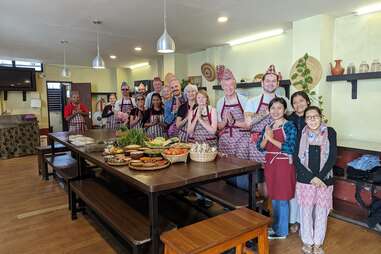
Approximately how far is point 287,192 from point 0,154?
6.76 m

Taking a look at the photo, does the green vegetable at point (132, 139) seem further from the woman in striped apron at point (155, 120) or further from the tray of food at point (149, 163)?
the woman in striped apron at point (155, 120)

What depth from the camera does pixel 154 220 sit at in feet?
5.82

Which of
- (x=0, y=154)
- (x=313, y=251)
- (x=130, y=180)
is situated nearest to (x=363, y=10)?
(x=313, y=251)

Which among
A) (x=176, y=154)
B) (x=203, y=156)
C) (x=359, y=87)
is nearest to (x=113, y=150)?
(x=176, y=154)

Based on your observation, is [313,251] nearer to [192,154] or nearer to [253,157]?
[253,157]

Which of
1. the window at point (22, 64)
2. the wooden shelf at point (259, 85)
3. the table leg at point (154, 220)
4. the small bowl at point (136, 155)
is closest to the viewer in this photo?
the table leg at point (154, 220)

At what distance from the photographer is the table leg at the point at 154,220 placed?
173 centimetres

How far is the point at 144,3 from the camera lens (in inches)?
128

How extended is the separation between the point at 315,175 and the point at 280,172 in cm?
29

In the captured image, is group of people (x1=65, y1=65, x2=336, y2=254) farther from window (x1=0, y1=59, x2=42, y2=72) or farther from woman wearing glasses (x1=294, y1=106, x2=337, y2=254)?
window (x1=0, y1=59, x2=42, y2=72)

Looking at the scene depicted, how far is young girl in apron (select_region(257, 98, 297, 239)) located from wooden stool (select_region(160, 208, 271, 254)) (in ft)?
2.11

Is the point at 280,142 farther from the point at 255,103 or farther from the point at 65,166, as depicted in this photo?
the point at 65,166

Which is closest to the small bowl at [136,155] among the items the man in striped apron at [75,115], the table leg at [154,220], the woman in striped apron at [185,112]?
the table leg at [154,220]

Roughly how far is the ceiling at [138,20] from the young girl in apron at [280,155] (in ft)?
5.24
